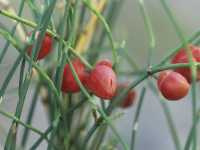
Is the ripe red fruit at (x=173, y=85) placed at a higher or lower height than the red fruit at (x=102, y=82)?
lower

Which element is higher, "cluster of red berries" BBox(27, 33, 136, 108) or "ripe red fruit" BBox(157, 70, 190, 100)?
"cluster of red berries" BBox(27, 33, 136, 108)

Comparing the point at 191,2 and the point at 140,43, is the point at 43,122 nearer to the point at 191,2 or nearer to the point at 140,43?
the point at 140,43

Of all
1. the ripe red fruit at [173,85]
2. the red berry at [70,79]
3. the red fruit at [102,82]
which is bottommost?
the ripe red fruit at [173,85]
